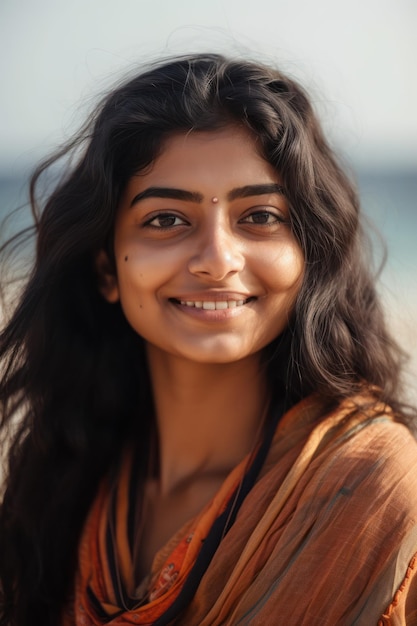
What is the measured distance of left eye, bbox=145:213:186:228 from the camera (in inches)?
96.7

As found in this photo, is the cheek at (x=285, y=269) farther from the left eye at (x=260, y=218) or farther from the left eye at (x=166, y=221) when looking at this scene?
the left eye at (x=166, y=221)

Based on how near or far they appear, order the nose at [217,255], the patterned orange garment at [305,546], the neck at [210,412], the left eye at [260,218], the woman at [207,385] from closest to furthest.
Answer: the patterned orange garment at [305,546], the woman at [207,385], the nose at [217,255], the left eye at [260,218], the neck at [210,412]

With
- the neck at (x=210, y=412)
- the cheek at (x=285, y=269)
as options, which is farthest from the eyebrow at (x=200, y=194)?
the neck at (x=210, y=412)

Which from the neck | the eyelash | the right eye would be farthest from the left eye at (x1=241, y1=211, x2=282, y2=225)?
the neck

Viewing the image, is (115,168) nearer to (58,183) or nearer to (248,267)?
(58,183)

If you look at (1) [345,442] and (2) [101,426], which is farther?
(2) [101,426]

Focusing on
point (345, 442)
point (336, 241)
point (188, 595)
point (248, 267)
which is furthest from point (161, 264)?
point (188, 595)

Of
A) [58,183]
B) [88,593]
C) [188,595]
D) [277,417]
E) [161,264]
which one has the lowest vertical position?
[88,593]

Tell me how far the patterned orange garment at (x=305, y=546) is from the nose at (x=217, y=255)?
51 centimetres

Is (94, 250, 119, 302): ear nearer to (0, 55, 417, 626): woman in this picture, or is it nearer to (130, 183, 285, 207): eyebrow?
(0, 55, 417, 626): woman

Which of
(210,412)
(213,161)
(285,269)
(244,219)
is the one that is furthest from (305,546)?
(213,161)

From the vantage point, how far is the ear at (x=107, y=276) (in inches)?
108

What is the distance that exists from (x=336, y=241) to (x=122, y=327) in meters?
0.88

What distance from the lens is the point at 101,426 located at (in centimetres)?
303
